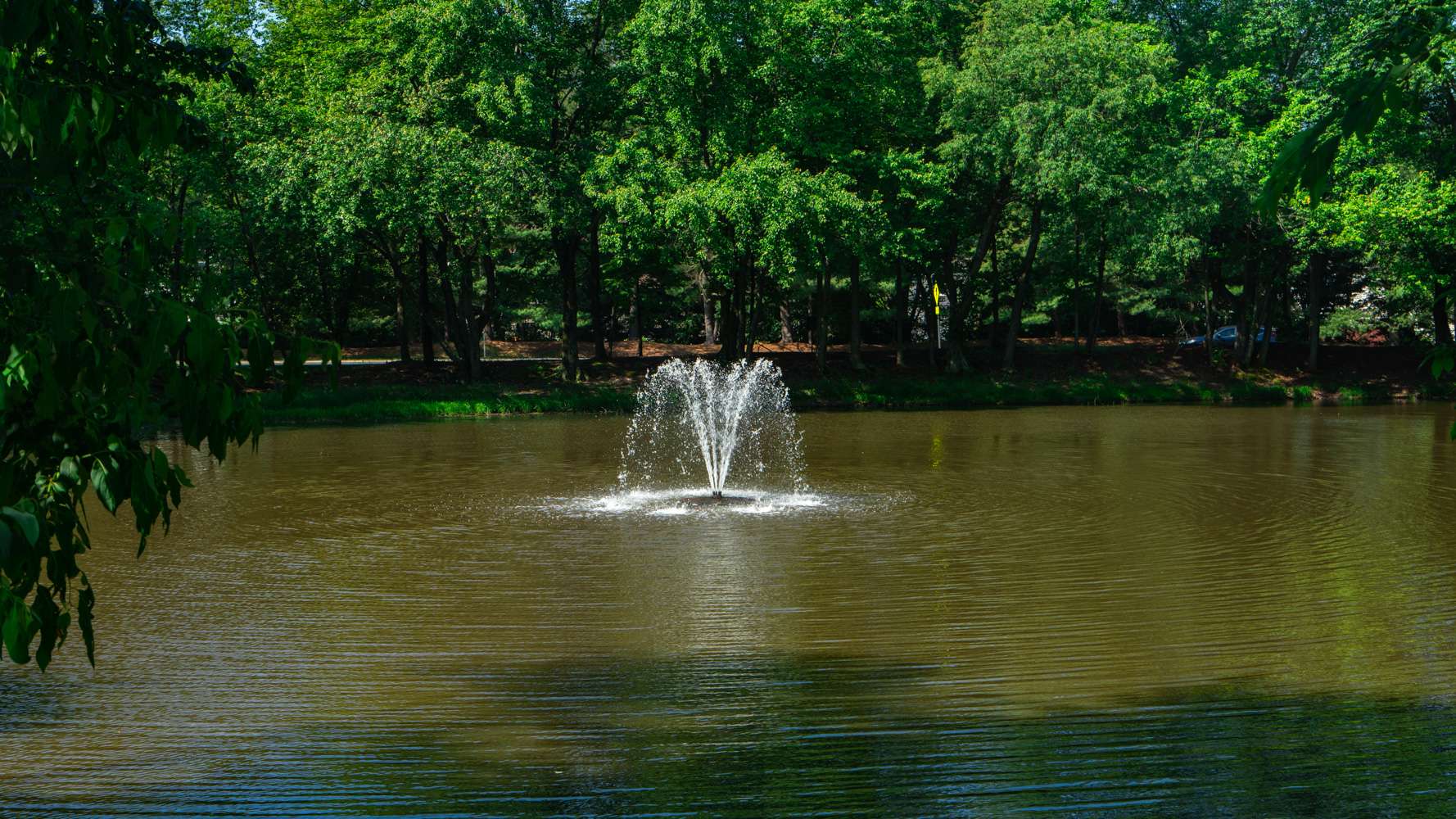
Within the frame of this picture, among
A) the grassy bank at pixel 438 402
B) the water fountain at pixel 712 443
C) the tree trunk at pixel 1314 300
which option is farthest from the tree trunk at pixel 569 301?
the tree trunk at pixel 1314 300

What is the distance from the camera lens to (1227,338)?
54875 mm

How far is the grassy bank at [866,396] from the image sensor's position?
34062 mm

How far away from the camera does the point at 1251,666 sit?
866cm

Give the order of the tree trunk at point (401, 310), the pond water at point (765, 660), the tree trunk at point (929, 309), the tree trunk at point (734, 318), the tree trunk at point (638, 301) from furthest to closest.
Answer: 1. the tree trunk at point (638, 301)
2. the tree trunk at point (929, 309)
3. the tree trunk at point (401, 310)
4. the tree trunk at point (734, 318)
5. the pond water at point (765, 660)

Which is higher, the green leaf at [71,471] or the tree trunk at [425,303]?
the tree trunk at [425,303]

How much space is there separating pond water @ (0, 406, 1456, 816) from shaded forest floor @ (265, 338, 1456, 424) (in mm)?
17433

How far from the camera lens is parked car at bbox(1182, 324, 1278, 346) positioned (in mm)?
46894

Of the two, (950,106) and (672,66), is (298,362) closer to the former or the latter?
(672,66)

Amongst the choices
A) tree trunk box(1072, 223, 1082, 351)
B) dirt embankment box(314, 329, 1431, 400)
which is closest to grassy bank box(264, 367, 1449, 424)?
dirt embankment box(314, 329, 1431, 400)

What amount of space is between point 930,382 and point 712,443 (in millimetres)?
20855

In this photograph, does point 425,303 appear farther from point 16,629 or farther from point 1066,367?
point 16,629

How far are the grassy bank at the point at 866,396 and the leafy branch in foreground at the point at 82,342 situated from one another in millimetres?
28918

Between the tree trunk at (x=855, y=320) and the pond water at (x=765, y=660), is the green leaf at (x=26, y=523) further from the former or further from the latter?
the tree trunk at (x=855, y=320)

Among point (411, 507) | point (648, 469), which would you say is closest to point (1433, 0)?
point (411, 507)
